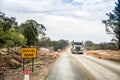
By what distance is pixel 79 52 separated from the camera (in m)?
76.5

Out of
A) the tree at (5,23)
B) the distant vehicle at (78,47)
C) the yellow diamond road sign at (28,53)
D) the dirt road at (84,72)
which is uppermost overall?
the tree at (5,23)

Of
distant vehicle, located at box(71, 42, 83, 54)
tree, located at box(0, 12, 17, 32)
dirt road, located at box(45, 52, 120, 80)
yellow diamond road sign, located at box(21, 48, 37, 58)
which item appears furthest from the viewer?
tree, located at box(0, 12, 17, 32)

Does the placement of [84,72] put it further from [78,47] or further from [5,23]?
[5,23]

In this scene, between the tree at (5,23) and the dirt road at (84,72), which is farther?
the tree at (5,23)

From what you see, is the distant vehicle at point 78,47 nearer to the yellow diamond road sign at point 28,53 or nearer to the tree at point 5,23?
the tree at point 5,23

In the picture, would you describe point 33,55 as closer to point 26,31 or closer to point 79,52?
point 79,52

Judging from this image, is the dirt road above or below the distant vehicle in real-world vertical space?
below

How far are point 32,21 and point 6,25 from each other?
23041 mm

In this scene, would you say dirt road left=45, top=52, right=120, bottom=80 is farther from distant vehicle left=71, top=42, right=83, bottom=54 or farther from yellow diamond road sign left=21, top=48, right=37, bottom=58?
distant vehicle left=71, top=42, right=83, bottom=54

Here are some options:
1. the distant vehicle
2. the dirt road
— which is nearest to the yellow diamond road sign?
the dirt road

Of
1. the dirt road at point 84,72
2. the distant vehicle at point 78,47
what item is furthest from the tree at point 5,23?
the dirt road at point 84,72

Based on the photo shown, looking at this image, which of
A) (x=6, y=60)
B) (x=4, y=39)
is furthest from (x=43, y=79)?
(x=4, y=39)

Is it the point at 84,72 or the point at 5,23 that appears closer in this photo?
the point at 84,72

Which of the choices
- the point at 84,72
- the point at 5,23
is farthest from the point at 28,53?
the point at 5,23
